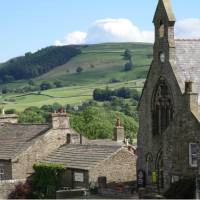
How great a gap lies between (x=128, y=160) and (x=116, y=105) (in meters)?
139

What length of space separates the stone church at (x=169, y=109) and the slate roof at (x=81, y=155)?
112 inches

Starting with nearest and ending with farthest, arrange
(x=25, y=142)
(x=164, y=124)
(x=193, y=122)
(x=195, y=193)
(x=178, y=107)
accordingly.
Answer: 1. (x=195, y=193)
2. (x=193, y=122)
3. (x=178, y=107)
4. (x=164, y=124)
5. (x=25, y=142)

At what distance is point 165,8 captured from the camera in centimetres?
5078

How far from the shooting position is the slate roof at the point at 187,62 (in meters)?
48.3

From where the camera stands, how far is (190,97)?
44.3m

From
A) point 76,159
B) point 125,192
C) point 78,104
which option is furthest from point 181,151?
point 78,104

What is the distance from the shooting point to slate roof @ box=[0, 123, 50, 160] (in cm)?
5884

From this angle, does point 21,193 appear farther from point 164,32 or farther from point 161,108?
point 164,32

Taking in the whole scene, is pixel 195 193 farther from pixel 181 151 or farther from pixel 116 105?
pixel 116 105

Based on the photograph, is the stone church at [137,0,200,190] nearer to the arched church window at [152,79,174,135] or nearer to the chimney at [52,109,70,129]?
the arched church window at [152,79,174,135]

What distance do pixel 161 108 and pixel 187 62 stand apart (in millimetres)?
4346

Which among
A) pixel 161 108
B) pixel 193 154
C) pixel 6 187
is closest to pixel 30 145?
pixel 6 187

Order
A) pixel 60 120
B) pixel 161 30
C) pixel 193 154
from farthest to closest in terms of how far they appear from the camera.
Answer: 1. pixel 60 120
2. pixel 161 30
3. pixel 193 154

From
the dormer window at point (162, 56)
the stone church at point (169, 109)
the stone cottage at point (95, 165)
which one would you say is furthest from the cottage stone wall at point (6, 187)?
the dormer window at point (162, 56)
